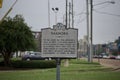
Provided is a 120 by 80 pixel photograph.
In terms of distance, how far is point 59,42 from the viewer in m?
7.63

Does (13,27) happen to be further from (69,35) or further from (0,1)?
(0,1)

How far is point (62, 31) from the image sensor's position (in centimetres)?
771

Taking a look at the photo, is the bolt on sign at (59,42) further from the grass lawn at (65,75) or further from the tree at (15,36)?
the tree at (15,36)

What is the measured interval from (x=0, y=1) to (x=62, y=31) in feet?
11.4

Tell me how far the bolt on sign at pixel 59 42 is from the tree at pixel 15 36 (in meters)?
33.6

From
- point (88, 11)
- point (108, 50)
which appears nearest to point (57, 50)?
point (88, 11)

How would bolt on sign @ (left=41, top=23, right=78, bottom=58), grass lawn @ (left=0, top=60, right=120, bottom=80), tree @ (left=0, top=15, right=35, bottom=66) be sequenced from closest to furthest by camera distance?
bolt on sign @ (left=41, top=23, right=78, bottom=58), grass lawn @ (left=0, top=60, right=120, bottom=80), tree @ (left=0, top=15, right=35, bottom=66)

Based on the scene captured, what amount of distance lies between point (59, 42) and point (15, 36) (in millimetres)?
34597

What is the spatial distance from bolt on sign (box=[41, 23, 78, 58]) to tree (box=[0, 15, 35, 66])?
110 ft

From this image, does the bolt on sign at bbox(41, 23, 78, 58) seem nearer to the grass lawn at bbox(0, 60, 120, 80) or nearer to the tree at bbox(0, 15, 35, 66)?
the grass lawn at bbox(0, 60, 120, 80)

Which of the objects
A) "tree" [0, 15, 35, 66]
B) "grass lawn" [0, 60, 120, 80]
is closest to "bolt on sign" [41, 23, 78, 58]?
"grass lawn" [0, 60, 120, 80]

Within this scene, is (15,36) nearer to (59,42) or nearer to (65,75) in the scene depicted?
(65,75)

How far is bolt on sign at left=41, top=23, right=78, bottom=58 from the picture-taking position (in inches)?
298

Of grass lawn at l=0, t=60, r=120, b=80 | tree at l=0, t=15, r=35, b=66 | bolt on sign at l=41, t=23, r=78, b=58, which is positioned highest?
tree at l=0, t=15, r=35, b=66
